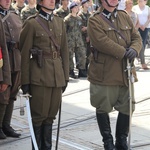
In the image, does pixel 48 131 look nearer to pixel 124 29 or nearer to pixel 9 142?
pixel 9 142

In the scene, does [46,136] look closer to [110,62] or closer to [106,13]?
[110,62]

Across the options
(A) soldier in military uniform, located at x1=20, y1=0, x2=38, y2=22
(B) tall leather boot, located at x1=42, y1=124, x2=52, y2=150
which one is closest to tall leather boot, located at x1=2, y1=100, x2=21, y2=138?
(B) tall leather boot, located at x1=42, y1=124, x2=52, y2=150

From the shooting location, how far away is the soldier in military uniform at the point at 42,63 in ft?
14.5

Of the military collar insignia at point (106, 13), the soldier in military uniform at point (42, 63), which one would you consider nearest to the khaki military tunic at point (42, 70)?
the soldier in military uniform at point (42, 63)

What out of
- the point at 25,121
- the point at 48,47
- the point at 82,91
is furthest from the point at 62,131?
the point at 82,91

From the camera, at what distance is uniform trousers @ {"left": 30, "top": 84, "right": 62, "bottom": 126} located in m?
4.50

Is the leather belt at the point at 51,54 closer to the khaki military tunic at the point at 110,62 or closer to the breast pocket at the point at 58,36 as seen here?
the breast pocket at the point at 58,36

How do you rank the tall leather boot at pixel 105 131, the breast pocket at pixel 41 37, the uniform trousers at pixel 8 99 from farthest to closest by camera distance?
the uniform trousers at pixel 8 99, the tall leather boot at pixel 105 131, the breast pocket at pixel 41 37

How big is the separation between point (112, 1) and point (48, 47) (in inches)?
34.2

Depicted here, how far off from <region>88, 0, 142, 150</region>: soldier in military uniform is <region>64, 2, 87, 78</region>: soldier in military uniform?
15.9ft

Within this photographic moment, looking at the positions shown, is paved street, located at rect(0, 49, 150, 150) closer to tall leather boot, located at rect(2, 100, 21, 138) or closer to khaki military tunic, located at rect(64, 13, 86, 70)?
tall leather boot, located at rect(2, 100, 21, 138)

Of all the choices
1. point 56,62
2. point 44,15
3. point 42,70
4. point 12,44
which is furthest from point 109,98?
point 12,44

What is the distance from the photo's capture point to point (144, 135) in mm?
5684

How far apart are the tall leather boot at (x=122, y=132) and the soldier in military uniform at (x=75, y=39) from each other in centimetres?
490
